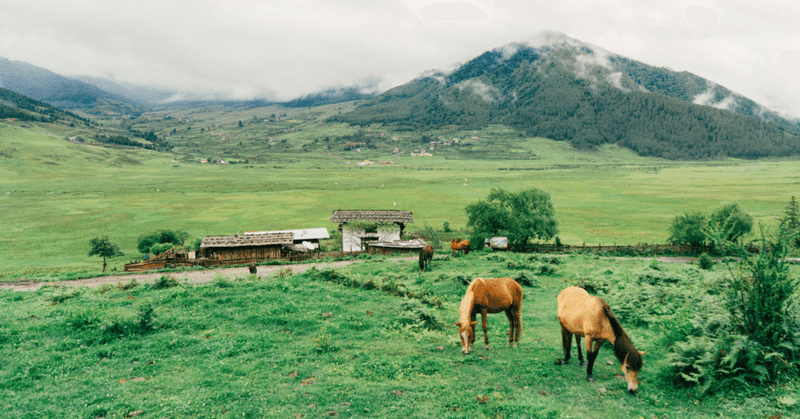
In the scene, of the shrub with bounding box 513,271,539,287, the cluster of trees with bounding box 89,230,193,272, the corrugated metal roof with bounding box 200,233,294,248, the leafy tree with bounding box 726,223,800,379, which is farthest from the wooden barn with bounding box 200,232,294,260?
the leafy tree with bounding box 726,223,800,379

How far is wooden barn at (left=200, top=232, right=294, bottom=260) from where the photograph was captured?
46.8m

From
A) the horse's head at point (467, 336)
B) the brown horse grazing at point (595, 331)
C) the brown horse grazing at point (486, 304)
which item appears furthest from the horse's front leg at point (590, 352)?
the horse's head at point (467, 336)

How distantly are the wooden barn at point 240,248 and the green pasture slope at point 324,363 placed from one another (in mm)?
26225

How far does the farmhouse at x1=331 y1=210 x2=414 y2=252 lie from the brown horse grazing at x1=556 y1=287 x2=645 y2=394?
43529mm

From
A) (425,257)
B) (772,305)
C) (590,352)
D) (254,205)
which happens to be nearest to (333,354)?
(590,352)

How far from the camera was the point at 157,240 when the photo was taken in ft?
195

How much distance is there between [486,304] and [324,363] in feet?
19.4

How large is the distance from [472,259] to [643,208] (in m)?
87.5

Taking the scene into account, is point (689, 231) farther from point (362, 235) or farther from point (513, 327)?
point (513, 327)

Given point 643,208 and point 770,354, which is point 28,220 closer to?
point 770,354

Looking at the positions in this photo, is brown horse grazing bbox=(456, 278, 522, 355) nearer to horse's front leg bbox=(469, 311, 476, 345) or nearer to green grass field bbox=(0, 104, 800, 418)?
horse's front leg bbox=(469, 311, 476, 345)

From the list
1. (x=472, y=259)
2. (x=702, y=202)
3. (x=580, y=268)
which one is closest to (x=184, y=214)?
(x=472, y=259)

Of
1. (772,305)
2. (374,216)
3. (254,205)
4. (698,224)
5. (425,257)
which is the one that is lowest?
(254,205)

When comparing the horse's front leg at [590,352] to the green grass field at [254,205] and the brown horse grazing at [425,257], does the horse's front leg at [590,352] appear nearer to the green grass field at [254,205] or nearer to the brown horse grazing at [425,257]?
the brown horse grazing at [425,257]
